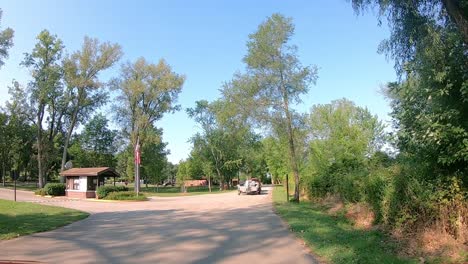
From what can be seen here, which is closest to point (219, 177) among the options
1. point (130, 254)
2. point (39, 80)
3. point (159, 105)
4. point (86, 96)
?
point (159, 105)

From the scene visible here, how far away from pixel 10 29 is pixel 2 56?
5.85 m

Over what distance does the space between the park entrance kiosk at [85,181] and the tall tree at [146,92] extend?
12.8 metres

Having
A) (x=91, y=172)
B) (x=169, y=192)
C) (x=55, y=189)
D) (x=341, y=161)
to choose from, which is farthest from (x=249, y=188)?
(x=341, y=161)

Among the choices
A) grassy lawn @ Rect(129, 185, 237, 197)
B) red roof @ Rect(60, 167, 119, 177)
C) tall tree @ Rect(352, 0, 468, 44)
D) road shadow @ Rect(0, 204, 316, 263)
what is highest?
tall tree @ Rect(352, 0, 468, 44)

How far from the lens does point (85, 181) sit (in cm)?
4178

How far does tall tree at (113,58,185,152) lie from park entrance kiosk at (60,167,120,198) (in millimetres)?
12783

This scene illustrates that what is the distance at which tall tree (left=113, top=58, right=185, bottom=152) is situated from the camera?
54.1 m

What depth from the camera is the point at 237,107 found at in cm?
2689

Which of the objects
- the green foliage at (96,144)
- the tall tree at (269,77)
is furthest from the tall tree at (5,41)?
the green foliage at (96,144)

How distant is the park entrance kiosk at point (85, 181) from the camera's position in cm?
4156

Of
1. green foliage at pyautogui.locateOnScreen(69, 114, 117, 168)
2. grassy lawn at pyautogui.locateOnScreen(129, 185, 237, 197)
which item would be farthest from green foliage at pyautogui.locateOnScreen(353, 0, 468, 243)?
green foliage at pyautogui.locateOnScreen(69, 114, 117, 168)

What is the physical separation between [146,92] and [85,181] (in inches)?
648

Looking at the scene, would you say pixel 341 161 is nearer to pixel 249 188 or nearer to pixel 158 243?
pixel 158 243

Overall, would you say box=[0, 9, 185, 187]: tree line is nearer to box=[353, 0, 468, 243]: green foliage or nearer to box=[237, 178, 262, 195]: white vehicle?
box=[237, 178, 262, 195]: white vehicle
